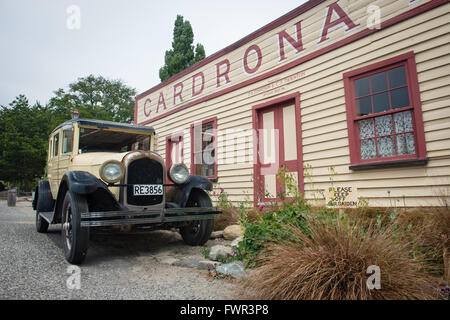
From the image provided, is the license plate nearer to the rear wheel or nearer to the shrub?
the rear wheel

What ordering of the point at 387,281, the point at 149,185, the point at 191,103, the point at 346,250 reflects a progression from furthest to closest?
the point at 191,103 → the point at 149,185 → the point at 346,250 → the point at 387,281

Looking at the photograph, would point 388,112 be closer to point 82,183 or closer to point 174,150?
→ point 82,183

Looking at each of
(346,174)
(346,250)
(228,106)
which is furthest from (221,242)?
(228,106)

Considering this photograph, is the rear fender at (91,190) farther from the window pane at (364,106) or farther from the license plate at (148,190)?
the window pane at (364,106)

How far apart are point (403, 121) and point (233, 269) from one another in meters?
3.40

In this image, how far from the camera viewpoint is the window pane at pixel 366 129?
4.44 m

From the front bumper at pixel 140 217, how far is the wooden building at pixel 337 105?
76.2 inches

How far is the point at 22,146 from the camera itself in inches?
894

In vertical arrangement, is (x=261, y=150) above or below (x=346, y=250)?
above

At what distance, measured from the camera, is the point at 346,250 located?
2041 mm

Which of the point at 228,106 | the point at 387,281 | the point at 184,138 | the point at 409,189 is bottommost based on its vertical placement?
the point at 387,281

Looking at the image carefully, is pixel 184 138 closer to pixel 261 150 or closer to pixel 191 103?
pixel 191 103
